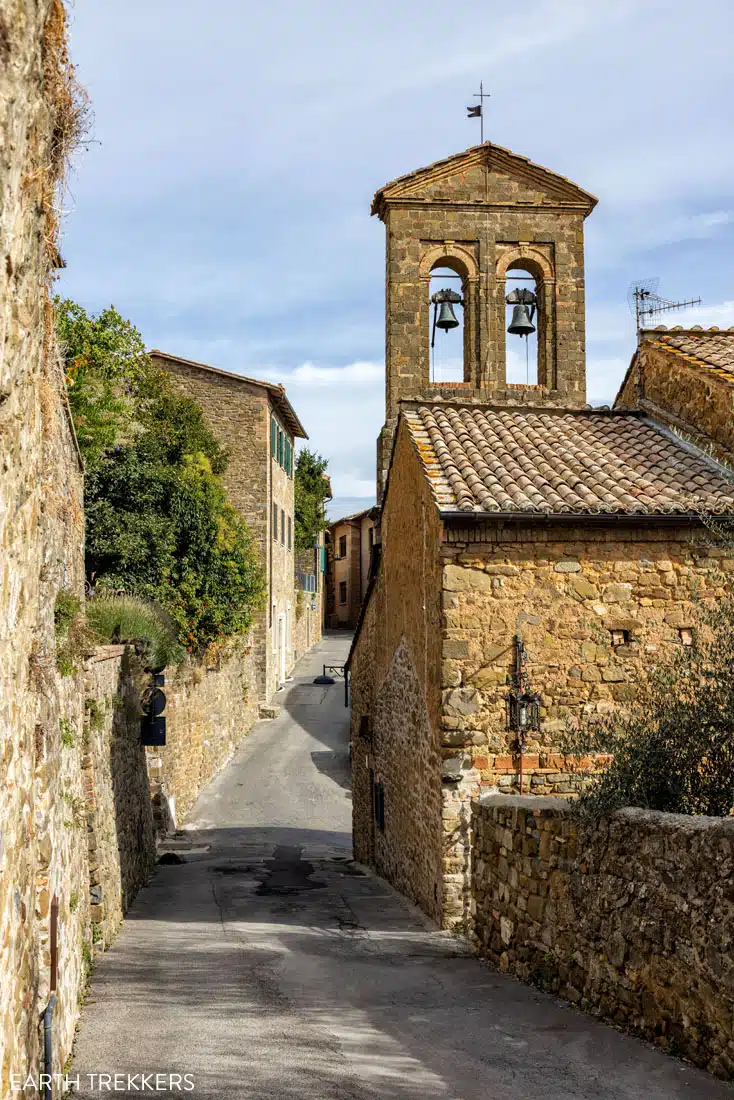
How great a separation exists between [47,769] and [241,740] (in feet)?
73.7

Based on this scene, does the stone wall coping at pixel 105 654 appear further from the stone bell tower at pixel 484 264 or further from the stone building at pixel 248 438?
the stone building at pixel 248 438

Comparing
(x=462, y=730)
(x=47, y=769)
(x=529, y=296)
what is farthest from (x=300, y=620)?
(x=47, y=769)

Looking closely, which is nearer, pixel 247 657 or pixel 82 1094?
pixel 82 1094

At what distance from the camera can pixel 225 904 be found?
11.8 metres

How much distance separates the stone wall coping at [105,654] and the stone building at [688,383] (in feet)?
23.8

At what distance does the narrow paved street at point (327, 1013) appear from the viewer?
512 cm

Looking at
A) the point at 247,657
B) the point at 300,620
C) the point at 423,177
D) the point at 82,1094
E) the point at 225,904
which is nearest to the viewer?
the point at 82,1094

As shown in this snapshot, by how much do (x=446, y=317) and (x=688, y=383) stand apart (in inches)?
150

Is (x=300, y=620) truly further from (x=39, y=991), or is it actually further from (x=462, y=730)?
(x=39, y=991)

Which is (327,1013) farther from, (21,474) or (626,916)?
(21,474)

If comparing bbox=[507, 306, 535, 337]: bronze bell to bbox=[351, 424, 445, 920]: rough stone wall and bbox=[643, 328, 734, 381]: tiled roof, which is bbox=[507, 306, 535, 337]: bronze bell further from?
bbox=[351, 424, 445, 920]: rough stone wall

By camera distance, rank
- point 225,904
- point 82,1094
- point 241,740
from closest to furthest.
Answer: point 82,1094, point 225,904, point 241,740

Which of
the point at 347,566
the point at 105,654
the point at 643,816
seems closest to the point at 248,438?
the point at 105,654

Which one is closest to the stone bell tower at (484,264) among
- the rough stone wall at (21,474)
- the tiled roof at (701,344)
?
the tiled roof at (701,344)
